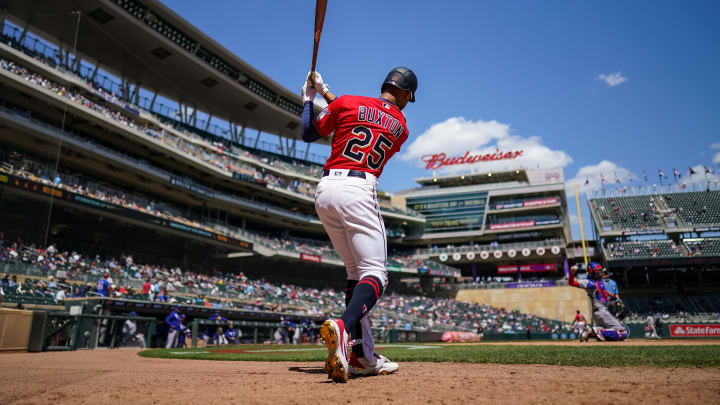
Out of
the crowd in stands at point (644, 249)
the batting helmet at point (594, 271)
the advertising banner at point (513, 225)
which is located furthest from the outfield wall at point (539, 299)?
the batting helmet at point (594, 271)

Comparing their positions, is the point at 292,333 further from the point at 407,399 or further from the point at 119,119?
the point at 407,399

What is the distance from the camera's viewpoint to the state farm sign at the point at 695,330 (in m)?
21.8

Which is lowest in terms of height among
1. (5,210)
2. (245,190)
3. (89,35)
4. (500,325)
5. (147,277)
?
(500,325)

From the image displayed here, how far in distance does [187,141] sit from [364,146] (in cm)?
3441

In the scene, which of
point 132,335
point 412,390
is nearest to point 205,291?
point 132,335

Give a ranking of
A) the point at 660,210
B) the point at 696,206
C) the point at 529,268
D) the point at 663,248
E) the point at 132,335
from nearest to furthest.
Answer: the point at 132,335 → the point at 663,248 → the point at 696,206 → the point at 660,210 → the point at 529,268

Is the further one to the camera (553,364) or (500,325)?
(500,325)

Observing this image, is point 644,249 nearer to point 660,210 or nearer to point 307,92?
point 660,210

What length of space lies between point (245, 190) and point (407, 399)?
37805mm

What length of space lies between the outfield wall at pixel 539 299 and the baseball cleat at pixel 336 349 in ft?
152

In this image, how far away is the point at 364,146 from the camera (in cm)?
347

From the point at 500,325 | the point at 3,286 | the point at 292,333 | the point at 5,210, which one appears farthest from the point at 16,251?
the point at 500,325

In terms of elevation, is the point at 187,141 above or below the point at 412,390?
above

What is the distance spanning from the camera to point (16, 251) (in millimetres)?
17156
